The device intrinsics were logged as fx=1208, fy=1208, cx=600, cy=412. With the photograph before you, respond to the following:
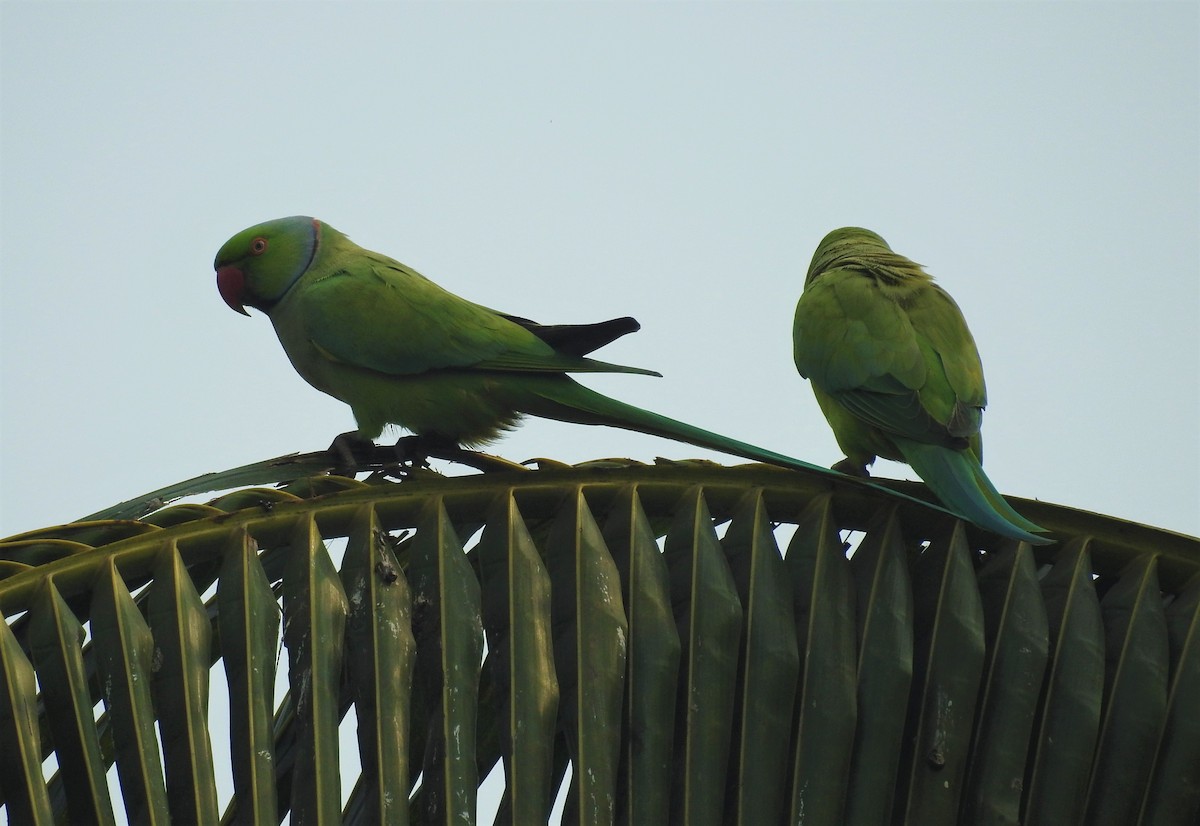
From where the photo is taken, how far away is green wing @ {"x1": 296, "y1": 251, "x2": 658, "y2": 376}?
3604mm

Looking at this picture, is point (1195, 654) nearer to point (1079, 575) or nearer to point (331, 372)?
point (1079, 575)

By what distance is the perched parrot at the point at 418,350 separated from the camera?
3445 millimetres

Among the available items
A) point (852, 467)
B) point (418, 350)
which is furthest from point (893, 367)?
point (418, 350)

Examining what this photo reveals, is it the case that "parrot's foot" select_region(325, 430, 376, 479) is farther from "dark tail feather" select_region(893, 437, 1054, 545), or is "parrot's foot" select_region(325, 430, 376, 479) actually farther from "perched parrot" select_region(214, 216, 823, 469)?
"dark tail feather" select_region(893, 437, 1054, 545)

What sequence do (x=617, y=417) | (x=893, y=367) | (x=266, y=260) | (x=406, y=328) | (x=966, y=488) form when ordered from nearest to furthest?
(x=966, y=488), (x=617, y=417), (x=893, y=367), (x=406, y=328), (x=266, y=260)

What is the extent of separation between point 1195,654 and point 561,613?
1.17 metres

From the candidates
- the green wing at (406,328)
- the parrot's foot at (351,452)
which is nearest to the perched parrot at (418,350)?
the green wing at (406,328)

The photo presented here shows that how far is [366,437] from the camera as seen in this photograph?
381cm

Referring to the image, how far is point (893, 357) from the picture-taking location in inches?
134

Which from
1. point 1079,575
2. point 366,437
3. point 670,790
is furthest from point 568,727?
point 366,437

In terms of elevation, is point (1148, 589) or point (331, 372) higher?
point (331, 372)

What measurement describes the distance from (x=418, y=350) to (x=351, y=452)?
0.44 metres

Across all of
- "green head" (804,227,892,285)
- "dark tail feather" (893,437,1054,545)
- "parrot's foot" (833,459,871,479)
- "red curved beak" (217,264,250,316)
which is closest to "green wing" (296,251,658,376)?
"red curved beak" (217,264,250,316)

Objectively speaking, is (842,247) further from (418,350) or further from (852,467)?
(418,350)
